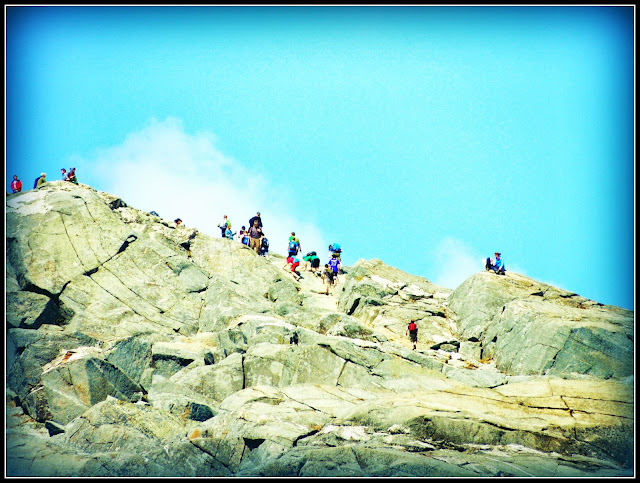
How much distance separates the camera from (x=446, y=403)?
1950 cm

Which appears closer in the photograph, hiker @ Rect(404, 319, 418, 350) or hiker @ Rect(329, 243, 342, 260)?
hiker @ Rect(404, 319, 418, 350)

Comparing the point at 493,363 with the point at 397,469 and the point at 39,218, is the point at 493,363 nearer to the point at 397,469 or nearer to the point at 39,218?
the point at 397,469

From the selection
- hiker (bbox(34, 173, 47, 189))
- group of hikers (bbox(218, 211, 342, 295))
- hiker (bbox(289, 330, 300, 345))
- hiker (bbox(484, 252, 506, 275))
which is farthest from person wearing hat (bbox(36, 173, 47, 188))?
hiker (bbox(484, 252, 506, 275))

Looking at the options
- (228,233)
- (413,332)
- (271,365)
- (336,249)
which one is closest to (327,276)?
(336,249)

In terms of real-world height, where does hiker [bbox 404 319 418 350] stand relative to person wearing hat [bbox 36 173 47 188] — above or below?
below

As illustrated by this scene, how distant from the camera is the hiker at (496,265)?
133 feet

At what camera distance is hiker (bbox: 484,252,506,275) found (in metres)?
40.5

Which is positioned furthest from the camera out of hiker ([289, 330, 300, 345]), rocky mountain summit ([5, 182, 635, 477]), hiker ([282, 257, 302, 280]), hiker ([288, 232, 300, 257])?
hiker ([288, 232, 300, 257])

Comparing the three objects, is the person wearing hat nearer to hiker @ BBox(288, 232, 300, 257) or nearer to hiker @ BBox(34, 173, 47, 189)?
hiker @ BBox(34, 173, 47, 189)

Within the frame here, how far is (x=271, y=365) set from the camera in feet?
81.2

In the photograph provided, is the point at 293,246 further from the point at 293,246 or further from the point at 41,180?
the point at 41,180

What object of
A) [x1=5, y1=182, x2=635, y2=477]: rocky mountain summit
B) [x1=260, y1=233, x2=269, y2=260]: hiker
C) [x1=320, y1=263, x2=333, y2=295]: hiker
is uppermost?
[x1=260, y1=233, x2=269, y2=260]: hiker

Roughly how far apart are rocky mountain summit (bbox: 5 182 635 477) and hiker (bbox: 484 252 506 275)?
128 centimetres

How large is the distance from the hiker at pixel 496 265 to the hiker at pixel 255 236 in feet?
62.1
